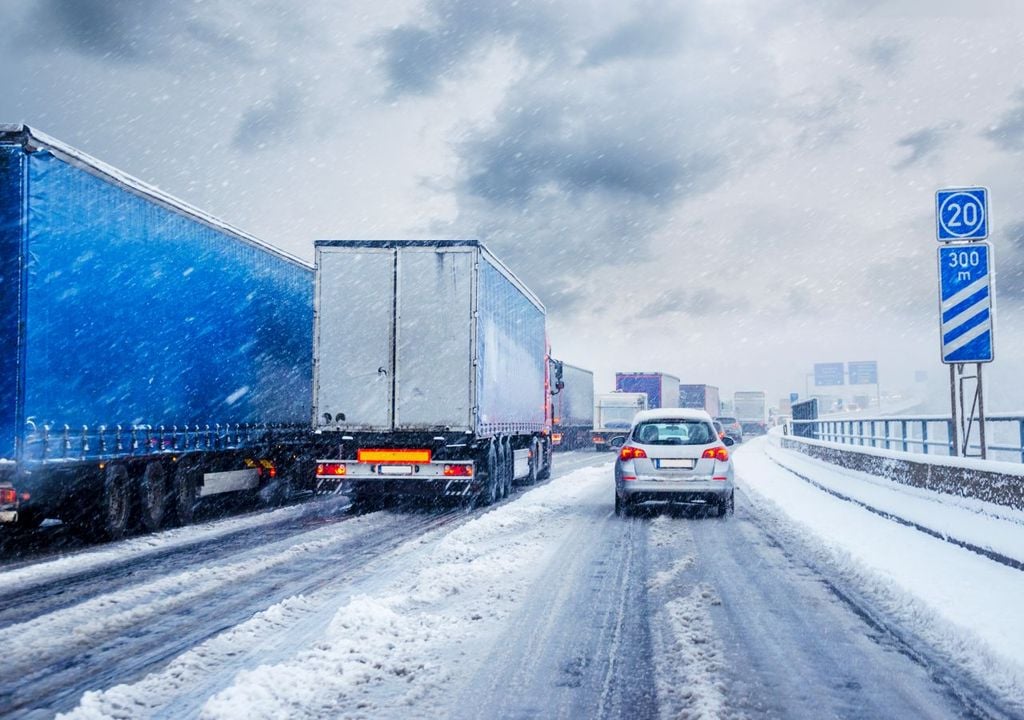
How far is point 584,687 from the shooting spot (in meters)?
4.73

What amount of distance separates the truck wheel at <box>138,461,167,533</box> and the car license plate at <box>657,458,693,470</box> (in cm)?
672

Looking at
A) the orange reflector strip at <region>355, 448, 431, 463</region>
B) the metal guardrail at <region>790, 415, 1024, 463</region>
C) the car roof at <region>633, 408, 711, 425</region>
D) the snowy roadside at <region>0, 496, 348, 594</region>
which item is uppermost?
the car roof at <region>633, 408, 711, 425</region>

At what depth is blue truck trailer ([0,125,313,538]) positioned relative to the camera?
9.35 m

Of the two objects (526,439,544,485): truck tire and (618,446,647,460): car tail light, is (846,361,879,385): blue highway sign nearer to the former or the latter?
(526,439,544,485): truck tire

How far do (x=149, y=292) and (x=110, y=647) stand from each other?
23.1 ft

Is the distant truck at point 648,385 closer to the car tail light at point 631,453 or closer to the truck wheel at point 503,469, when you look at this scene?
the truck wheel at point 503,469

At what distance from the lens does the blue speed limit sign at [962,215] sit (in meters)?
9.62

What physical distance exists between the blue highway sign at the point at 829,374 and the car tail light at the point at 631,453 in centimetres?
9773

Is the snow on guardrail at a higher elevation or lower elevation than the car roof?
lower

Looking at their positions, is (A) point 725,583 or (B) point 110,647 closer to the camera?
(B) point 110,647

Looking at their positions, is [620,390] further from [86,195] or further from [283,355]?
[86,195]

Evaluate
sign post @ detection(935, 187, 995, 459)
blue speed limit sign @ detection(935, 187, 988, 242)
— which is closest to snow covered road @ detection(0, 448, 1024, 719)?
sign post @ detection(935, 187, 995, 459)

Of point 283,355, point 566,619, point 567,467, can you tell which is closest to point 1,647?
point 566,619

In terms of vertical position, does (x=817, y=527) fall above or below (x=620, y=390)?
below
